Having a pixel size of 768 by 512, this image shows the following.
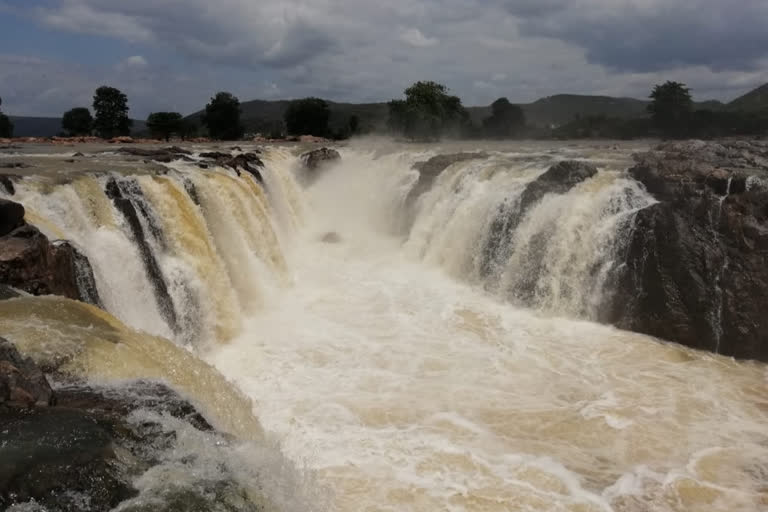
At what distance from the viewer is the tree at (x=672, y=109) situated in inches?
1738

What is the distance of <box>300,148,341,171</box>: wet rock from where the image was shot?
1010 inches

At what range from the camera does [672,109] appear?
44.9 m

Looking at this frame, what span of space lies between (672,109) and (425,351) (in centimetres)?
4355

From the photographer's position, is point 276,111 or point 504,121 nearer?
point 504,121

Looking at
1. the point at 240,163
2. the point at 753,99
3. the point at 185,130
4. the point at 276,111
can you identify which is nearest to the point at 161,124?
the point at 185,130

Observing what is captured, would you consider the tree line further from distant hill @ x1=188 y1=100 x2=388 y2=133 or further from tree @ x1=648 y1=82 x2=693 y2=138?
distant hill @ x1=188 y1=100 x2=388 y2=133

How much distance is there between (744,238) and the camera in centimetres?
1046

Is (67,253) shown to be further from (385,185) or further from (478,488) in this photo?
(385,185)

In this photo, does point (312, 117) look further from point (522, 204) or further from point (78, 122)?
point (522, 204)

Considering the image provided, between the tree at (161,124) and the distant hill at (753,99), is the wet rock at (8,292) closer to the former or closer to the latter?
the tree at (161,124)

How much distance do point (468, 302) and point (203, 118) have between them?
4986cm

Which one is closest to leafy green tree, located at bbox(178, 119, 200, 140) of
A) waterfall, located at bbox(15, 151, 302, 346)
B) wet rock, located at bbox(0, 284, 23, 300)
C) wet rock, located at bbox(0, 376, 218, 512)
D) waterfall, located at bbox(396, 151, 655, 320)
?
waterfall, located at bbox(15, 151, 302, 346)

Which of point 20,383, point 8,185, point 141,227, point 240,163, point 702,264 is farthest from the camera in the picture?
point 240,163

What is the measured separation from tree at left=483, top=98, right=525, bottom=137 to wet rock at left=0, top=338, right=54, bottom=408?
55282mm
